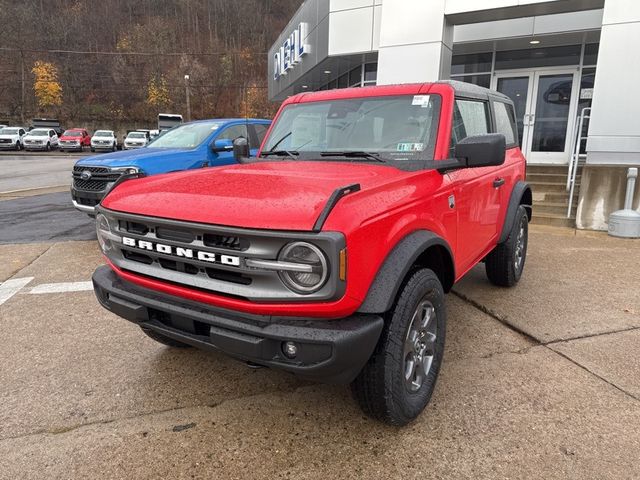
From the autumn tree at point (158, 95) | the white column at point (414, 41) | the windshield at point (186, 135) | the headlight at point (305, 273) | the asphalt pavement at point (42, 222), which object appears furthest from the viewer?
the autumn tree at point (158, 95)

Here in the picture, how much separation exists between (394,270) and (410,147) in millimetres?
1153

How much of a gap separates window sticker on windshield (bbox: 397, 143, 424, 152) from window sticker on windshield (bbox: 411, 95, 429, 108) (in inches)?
12.5

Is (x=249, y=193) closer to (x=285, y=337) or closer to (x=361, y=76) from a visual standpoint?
(x=285, y=337)

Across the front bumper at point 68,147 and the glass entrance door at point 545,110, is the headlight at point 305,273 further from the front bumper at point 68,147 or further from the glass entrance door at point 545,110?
the front bumper at point 68,147

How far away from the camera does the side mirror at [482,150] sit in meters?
2.67

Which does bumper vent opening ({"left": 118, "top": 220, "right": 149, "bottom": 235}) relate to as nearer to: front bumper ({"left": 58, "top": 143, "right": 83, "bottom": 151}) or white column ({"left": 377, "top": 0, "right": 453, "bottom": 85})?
white column ({"left": 377, "top": 0, "right": 453, "bottom": 85})

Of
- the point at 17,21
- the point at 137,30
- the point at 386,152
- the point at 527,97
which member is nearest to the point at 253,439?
the point at 386,152

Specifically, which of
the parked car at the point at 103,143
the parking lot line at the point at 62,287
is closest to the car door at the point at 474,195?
the parking lot line at the point at 62,287

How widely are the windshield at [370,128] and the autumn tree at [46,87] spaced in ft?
232

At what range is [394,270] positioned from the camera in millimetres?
2184

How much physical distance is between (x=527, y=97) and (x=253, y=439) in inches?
453

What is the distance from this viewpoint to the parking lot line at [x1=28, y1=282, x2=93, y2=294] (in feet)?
15.5

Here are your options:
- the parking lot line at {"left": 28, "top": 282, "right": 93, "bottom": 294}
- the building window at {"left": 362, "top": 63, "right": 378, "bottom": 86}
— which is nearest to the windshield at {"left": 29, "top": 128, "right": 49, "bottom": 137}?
the building window at {"left": 362, "top": 63, "right": 378, "bottom": 86}

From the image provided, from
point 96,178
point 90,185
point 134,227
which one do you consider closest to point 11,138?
point 90,185
